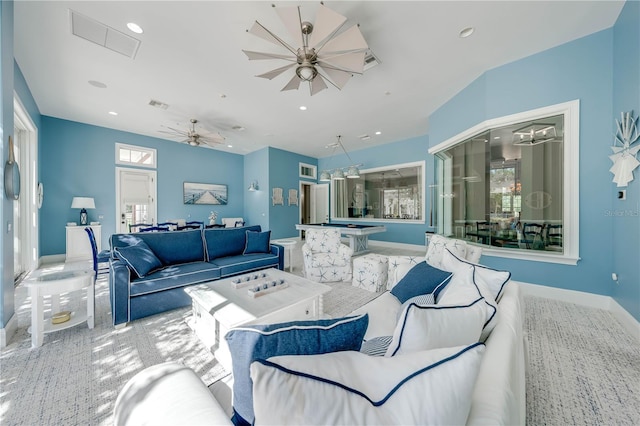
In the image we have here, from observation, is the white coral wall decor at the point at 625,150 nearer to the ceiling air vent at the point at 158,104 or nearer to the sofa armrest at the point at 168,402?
the sofa armrest at the point at 168,402

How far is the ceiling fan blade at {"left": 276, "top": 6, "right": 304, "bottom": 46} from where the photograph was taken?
83.7 inches

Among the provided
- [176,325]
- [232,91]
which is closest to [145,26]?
→ [232,91]

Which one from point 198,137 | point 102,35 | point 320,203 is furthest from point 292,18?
point 320,203

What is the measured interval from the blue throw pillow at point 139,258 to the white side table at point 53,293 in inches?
12.2

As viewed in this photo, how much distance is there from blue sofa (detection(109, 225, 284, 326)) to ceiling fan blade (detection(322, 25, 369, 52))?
112 inches

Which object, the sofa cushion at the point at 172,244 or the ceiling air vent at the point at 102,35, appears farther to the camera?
the sofa cushion at the point at 172,244

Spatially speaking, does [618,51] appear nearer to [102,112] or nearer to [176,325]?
[176,325]

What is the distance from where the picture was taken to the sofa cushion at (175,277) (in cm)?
254

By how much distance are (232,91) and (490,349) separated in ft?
15.4

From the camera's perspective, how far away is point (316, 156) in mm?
9086

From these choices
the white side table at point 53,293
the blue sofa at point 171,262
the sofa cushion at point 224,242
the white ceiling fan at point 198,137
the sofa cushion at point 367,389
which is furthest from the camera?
the white ceiling fan at point 198,137

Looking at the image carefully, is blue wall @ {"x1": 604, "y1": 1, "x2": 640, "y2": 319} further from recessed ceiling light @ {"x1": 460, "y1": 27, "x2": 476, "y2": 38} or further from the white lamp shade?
the white lamp shade

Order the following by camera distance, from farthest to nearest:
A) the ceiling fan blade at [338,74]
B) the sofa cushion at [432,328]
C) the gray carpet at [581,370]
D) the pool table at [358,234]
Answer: the pool table at [358,234]
the ceiling fan blade at [338,74]
the gray carpet at [581,370]
the sofa cushion at [432,328]

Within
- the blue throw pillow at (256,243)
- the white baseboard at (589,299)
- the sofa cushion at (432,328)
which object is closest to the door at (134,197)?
the blue throw pillow at (256,243)
